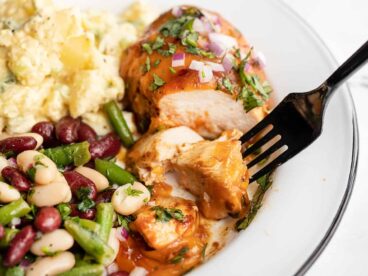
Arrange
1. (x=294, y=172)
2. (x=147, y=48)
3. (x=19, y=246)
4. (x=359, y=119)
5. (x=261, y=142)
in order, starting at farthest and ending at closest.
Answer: (x=359, y=119) → (x=147, y=48) → (x=261, y=142) → (x=294, y=172) → (x=19, y=246)

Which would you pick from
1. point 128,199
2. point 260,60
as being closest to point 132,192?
point 128,199

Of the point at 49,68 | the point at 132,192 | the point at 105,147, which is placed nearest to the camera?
the point at 132,192

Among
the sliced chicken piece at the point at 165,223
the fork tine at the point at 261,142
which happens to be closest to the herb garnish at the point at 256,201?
the fork tine at the point at 261,142

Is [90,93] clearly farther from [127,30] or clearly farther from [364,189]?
[364,189]

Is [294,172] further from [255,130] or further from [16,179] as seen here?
[16,179]

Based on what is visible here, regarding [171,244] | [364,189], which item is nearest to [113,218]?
[171,244]

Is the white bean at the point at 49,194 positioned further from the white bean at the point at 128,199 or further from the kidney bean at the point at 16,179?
the white bean at the point at 128,199
